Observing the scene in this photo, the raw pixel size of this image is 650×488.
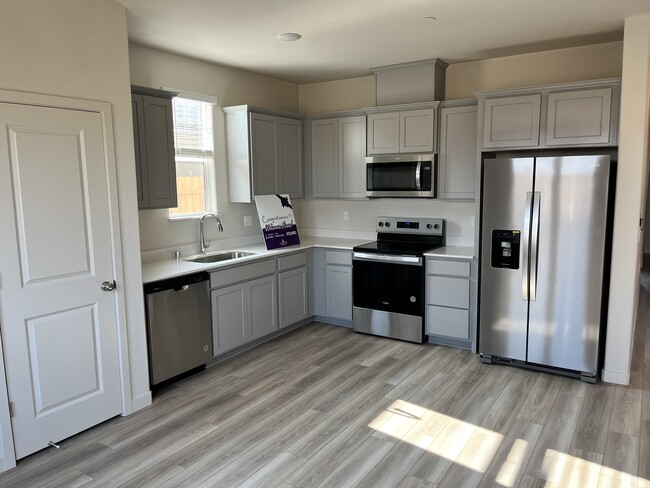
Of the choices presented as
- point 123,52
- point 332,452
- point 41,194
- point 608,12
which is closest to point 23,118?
point 41,194

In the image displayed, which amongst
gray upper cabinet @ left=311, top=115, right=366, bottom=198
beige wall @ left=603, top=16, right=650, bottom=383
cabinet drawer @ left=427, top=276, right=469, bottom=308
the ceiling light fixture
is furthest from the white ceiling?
cabinet drawer @ left=427, top=276, right=469, bottom=308

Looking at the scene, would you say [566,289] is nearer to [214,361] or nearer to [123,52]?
[214,361]

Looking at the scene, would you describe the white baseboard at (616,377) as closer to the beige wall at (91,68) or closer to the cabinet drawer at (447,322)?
the cabinet drawer at (447,322)

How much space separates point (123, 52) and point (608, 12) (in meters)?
3.17

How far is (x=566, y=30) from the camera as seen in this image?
361 centimetres

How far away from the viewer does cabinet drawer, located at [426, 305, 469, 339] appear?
4.28 m

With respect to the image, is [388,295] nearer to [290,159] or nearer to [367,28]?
[290,159]

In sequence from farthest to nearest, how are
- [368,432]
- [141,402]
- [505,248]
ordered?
1. [505,248]
2. [141,402]
3. [368,432]

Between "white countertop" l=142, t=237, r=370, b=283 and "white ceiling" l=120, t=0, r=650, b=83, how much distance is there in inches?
69.6

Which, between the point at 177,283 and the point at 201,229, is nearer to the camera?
the point at 177,283

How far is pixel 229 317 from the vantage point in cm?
408

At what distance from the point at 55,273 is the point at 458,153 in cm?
340

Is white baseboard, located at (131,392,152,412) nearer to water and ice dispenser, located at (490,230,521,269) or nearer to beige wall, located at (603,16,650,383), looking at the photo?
water and ice dispenser, located at (490,230,521,269)

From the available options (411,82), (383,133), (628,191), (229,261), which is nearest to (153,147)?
(229,261)
